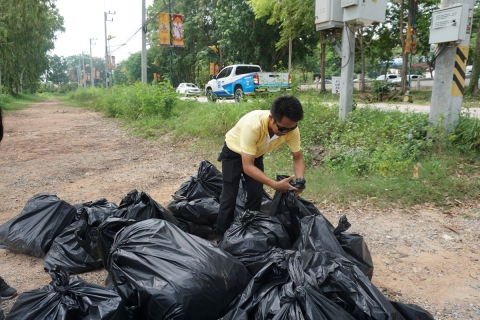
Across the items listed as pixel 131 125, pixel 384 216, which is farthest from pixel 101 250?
pixel 131 125

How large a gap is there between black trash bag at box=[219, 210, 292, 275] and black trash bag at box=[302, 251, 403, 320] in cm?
45

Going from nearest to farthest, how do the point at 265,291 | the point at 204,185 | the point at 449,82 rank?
the point at 265,291 < the point at 204,185 < the point at 449,82

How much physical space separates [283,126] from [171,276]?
1210 mm

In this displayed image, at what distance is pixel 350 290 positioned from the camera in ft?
5.40

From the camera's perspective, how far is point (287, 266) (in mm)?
1831

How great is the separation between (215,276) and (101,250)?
3.26ft

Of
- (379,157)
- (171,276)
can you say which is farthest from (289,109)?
(379,157)

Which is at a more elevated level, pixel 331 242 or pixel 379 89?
pixel 379 89

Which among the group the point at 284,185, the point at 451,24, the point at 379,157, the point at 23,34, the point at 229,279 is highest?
the point at 23,34

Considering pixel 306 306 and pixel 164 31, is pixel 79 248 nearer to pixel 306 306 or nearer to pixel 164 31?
pixel 306 306

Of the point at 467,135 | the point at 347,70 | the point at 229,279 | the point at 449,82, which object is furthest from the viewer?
the point at 347,70

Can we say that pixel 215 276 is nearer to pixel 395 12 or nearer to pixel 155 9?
pixel 395 12

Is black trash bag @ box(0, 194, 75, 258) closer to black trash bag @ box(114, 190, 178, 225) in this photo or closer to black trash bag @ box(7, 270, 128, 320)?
black trash bag @ box(114, 190, 178, 225)

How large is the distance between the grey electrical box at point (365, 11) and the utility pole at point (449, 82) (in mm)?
884
